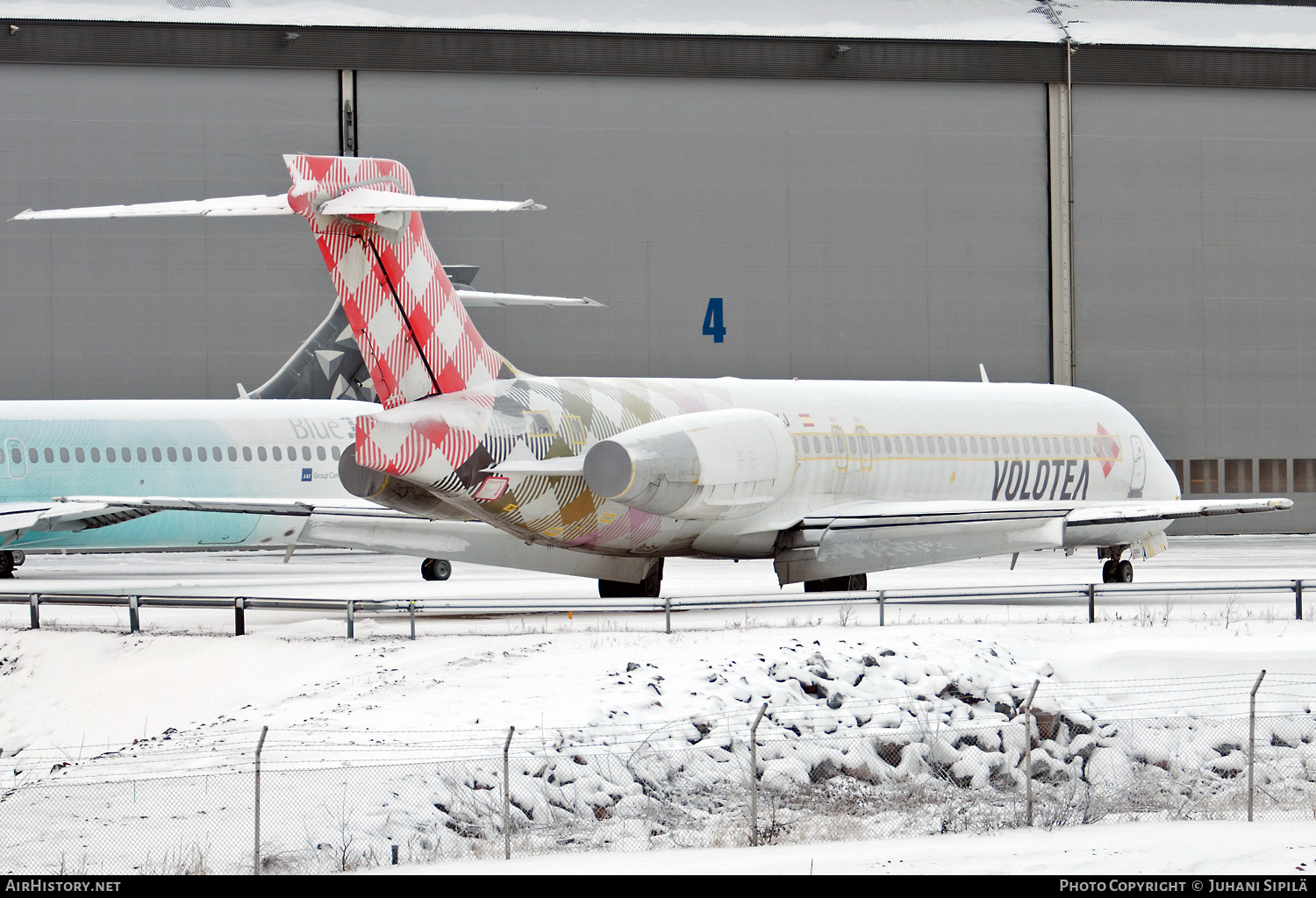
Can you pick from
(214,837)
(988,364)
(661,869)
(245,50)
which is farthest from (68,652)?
(988,364)

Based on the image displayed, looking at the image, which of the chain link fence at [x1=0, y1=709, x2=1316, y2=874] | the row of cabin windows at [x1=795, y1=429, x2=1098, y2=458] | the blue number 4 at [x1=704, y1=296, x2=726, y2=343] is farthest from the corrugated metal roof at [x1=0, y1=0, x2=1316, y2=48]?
the chain link fence at [x1=0, y1=709, x2=1316, y2=874]

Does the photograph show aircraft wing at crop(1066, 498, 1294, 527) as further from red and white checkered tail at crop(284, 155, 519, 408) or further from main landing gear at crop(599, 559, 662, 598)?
red and white checkered tail at crop(284, 155, 519, 408)

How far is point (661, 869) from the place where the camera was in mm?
10461

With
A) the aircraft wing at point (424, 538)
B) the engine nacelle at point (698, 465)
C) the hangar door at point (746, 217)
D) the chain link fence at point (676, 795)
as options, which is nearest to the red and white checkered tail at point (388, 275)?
the engine nacelle at point (698, 465)

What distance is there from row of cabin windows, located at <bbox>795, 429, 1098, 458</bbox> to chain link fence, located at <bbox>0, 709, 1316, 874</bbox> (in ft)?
25.5

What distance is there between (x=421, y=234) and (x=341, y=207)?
5.00ft

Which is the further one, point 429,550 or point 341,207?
point 429,550

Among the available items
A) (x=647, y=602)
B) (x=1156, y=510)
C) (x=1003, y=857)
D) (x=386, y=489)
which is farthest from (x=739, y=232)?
(x=1003, y=857)

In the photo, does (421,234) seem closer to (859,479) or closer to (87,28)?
(859,479)

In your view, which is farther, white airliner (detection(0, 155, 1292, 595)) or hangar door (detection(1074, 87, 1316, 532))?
hangar door (detection(1074, 87, 1316, 532))

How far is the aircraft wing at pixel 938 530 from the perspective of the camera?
21219 mm

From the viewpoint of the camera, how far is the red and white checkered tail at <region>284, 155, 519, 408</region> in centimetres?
1728

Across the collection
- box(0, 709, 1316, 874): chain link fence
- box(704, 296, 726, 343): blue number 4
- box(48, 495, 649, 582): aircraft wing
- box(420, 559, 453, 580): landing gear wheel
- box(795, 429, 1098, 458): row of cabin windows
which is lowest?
box(0, 709, 1316, 874): chain link fence

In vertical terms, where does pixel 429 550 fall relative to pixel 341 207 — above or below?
below
